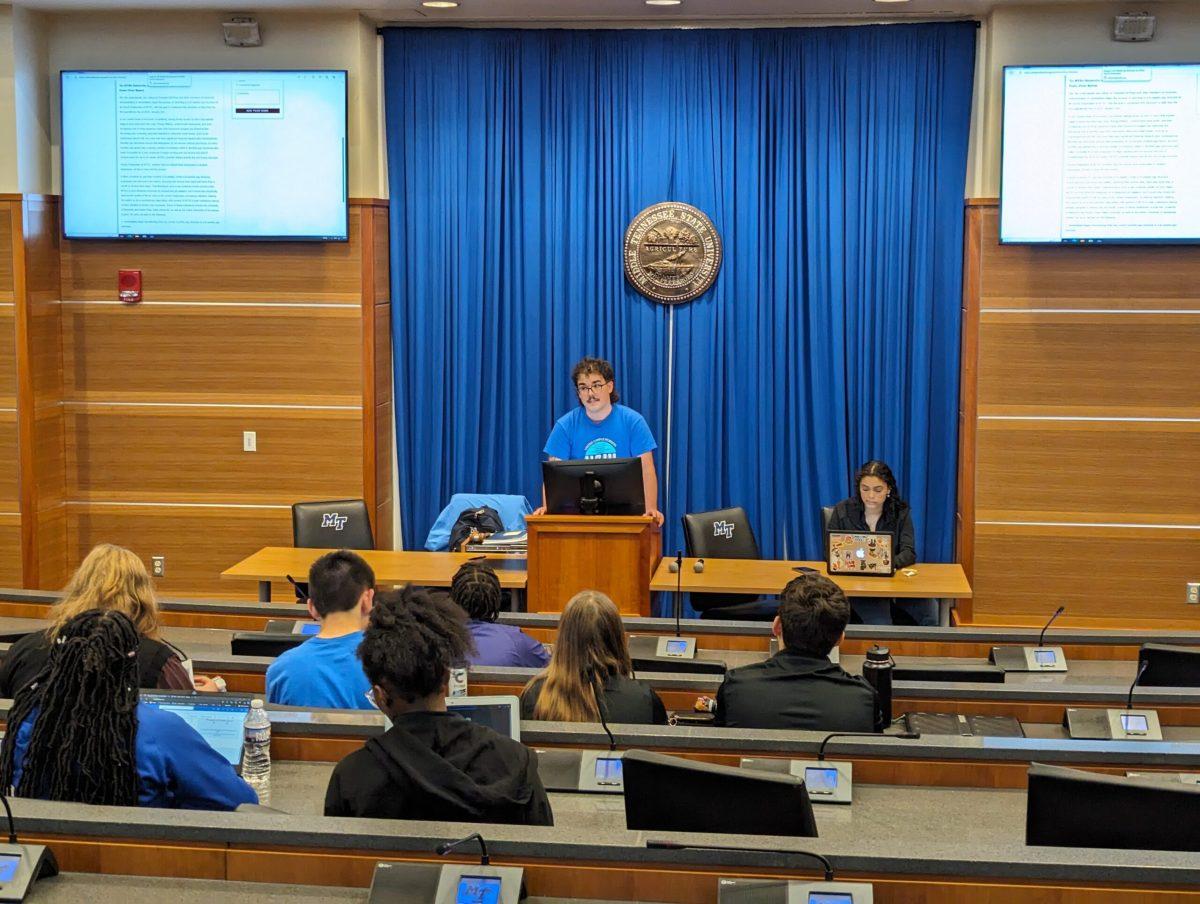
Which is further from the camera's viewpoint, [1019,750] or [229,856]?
[1019,750]

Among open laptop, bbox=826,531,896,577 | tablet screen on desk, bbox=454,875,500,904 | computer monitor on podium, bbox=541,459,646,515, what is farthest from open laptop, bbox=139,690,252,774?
open laptop, bbox=826,531,896,577

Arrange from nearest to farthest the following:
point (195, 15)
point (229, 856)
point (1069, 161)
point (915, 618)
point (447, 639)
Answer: point (229, 856) → point (447, 639) → point (915, 618) → point (1069, 161) → point (195, 15)

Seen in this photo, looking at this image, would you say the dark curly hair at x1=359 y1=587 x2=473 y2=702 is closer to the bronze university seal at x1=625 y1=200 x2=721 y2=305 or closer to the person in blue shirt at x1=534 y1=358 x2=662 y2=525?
the person in blue shirt at x1=534 y1=358 x2=662 y2=525

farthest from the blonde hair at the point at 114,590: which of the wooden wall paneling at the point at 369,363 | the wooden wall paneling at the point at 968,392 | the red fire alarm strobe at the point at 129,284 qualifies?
the wooden wall paneling at the point at 968,392

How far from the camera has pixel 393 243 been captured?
25.6 ft

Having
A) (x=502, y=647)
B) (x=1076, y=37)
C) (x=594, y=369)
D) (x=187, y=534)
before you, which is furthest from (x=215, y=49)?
(x=502, y=647)

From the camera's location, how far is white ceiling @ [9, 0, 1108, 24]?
274 inches

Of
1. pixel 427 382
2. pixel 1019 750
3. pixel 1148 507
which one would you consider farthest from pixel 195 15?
pixel 1019 750

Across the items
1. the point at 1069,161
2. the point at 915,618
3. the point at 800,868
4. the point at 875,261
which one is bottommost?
the point at 915,618

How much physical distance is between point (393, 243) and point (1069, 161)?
3.48 meters

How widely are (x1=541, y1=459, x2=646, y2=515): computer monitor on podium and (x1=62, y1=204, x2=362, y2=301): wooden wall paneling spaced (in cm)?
216

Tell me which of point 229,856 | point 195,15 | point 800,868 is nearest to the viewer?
point 800,868

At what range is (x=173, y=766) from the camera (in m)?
2.72

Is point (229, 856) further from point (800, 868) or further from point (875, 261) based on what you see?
point (875, 261)
